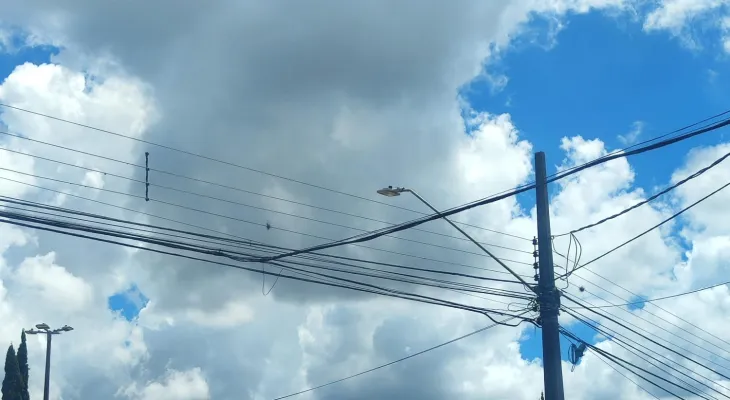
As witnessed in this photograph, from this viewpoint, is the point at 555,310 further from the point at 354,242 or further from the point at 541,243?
the point at 354,242

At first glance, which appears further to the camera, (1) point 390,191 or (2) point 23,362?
(2) point 23,362

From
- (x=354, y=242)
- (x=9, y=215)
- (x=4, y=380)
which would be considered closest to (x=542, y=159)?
(x=354, y=242)

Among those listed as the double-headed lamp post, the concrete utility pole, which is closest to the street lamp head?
the concrete utility pole

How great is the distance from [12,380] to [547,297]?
118ft

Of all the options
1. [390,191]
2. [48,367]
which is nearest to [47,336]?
[48,367]

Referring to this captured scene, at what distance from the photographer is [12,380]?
163 feet

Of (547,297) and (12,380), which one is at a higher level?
(12,380)

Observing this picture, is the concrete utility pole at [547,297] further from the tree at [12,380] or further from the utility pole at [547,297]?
the tree at [12,380]

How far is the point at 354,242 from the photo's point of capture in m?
21.5

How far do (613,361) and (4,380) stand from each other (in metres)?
35.9

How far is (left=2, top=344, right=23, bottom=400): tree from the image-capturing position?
49.3m

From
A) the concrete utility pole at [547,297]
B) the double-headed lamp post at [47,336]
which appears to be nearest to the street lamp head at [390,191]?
the concrete utility pole at [547,297]

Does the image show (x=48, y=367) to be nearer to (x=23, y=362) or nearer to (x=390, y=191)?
(x=23, y=362)

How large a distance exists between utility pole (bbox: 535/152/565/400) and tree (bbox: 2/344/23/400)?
3518cm
